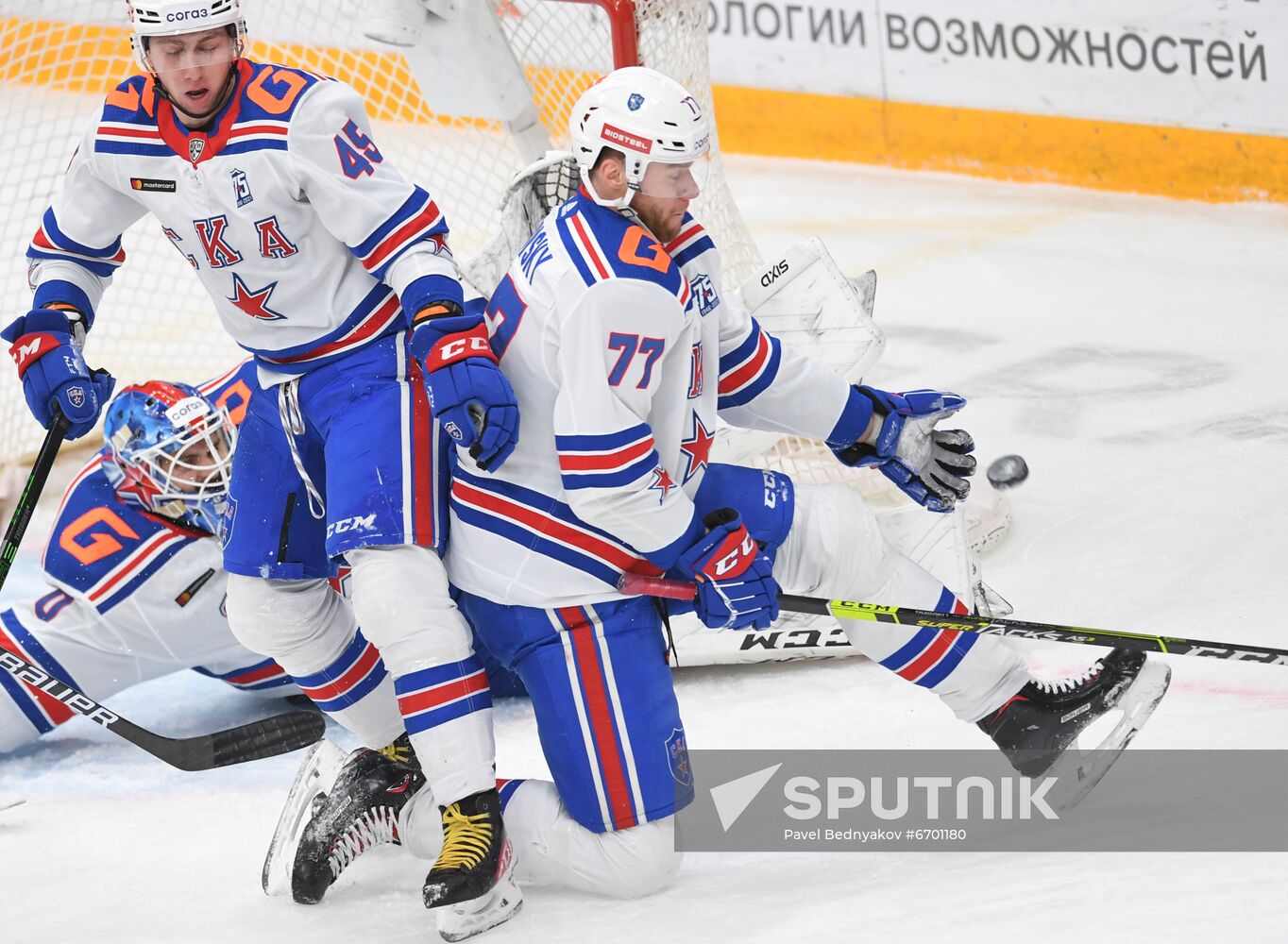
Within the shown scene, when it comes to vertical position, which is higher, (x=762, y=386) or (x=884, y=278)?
(x=762, y=386)

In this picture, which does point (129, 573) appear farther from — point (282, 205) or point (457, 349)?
point (457, 349)

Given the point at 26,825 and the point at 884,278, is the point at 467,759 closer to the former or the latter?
the point at 26,825

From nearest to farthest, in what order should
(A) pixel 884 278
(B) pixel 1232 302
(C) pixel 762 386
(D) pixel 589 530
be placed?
(D) pixel 589 530 < (C) pixel 762 386 < (B) pixel 1232 302 < (A) pixel 884 278

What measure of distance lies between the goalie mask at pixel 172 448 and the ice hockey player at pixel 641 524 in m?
0.70

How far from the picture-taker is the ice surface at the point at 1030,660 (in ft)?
6.81

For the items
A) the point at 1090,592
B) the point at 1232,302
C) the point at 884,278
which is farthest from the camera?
the point at 884,278

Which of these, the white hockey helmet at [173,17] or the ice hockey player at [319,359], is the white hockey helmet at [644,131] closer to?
the ice hockey player at [319,359]

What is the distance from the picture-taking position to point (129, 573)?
2.91 meters

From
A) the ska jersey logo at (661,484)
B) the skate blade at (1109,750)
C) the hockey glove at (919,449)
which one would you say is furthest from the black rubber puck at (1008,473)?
the ska jersey logo at (661,484)

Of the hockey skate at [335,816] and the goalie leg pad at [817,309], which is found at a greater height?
the goalie leg pad at [817,309]

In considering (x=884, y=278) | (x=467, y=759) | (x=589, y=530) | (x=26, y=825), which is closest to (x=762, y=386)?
(x=589, y=530)

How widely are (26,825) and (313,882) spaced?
2.37 ft

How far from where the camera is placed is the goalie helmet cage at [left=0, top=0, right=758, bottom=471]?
373 cm

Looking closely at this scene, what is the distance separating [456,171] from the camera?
4816 millimetres
